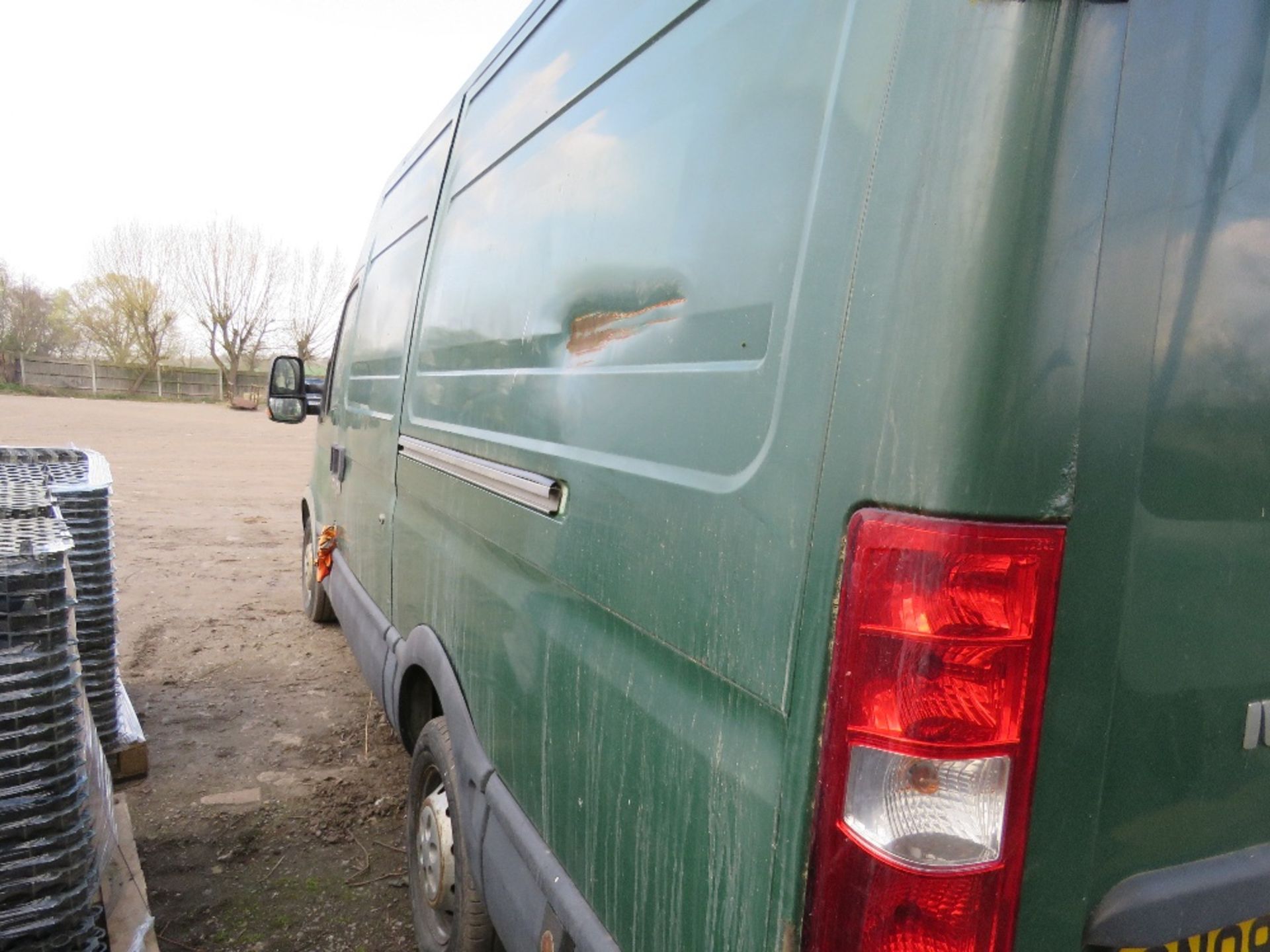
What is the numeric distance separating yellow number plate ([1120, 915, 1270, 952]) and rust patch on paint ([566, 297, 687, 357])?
1.13 meters

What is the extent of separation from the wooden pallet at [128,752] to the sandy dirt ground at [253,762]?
7 centimetres

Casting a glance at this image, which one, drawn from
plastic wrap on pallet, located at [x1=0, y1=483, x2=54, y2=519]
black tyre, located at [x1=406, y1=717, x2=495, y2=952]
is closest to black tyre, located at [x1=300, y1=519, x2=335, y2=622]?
plastic wrap on pallet, located at [x1=0, y1=483, x2=54, y2=519]

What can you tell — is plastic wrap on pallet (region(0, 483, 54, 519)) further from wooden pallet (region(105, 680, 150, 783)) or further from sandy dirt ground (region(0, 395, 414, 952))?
sandy dirt ground (region(0, 395, 414, 952))

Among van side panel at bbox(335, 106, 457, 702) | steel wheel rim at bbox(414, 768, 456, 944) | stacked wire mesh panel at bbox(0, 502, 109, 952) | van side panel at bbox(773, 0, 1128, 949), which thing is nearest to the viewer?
van side panel at bbox(773, 0, 1128, 949)

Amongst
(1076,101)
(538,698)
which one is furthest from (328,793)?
(1076,101)

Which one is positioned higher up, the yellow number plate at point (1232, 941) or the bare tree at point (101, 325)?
the bare tree at point (101, 325)

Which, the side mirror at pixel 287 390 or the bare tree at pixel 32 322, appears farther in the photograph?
the bare tree at pixel 32 322

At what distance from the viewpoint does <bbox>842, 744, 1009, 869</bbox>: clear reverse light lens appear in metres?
0.96

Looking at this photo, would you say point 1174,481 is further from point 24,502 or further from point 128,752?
point 128,752

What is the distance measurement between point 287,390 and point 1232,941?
16.3 ft

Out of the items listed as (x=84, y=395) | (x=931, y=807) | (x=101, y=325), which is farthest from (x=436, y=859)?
(x=101, y=325)

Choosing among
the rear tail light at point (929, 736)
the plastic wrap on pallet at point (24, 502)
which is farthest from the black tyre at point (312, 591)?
the rear tail light at point (929, 736)

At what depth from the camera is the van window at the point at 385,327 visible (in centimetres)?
302

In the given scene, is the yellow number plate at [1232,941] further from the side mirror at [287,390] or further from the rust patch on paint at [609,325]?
the side mirror at [287,390]
